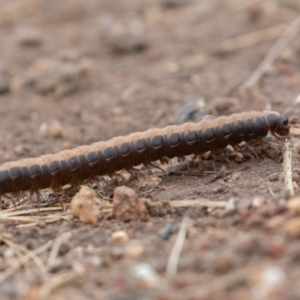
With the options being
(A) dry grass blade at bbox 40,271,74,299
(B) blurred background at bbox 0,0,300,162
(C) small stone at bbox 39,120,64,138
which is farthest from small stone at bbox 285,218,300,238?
(C) small stone at bbox 39,120,64,138

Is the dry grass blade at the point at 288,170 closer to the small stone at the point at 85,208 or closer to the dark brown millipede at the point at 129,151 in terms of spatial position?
the dark brown millipede at the point at 129,151

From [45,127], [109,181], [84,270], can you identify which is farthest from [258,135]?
[45,127]

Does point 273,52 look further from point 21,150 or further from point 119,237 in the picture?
point 119,237

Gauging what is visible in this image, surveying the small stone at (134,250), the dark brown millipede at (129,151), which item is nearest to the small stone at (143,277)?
the small stone at (134,250)

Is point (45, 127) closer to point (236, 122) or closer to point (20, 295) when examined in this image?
point (236, 122)

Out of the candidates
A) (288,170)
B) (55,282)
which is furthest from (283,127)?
(55,282)

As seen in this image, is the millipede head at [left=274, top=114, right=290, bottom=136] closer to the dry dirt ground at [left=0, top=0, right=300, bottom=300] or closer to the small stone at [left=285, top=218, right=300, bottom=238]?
the dry dirt ground at [left=0, top=0, right=300, bottom=300]

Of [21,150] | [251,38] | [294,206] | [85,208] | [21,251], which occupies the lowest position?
[21,150]
